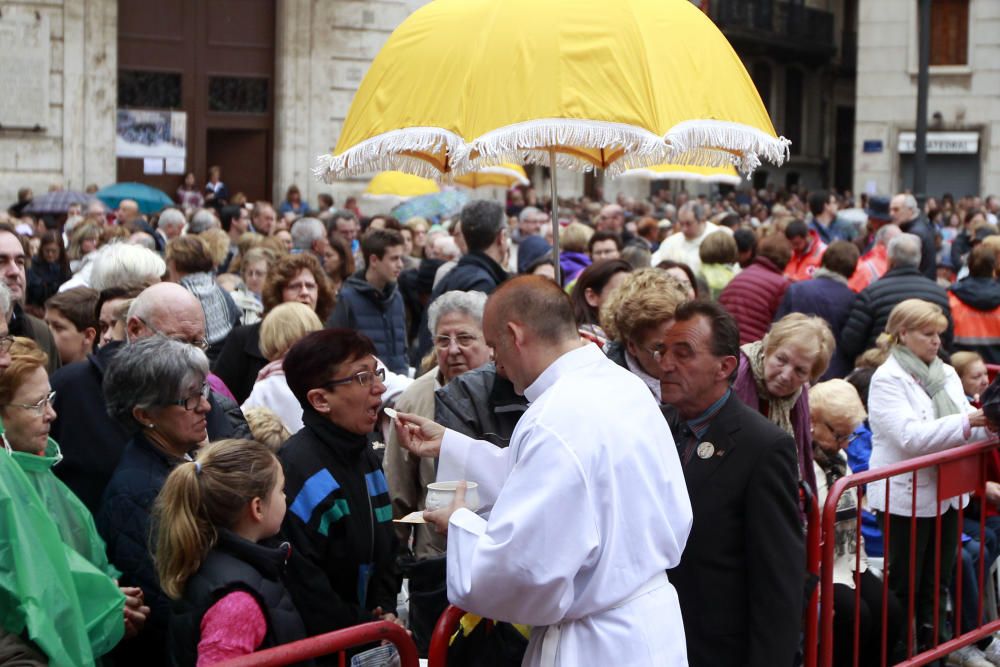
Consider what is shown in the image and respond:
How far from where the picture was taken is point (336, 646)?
12.6 feet

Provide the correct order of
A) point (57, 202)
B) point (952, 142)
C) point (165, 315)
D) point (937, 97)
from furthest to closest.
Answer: point (937, 97)
point (952, 142)
point (57, 202)
point (165, 315)

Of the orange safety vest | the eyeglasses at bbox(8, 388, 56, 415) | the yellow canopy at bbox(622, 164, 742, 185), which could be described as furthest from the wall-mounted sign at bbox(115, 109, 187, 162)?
the eyeglasses at bbox(8, 388, 56, 415)

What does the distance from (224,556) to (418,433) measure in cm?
80

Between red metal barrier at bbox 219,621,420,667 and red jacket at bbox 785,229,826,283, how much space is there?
877 centimetres

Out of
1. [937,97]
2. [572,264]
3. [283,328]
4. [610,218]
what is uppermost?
[937,97]

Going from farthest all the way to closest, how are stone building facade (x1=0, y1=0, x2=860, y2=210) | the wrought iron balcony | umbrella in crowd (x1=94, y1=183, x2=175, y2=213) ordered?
the wrought iron balcony < stone building facade (x1=0, y1=0, x2=860, y2=210) < umbrella in crowd (x1=94, y1=183, x2=175, y2=213)

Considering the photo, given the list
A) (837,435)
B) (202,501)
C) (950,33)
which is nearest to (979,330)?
(837,435)

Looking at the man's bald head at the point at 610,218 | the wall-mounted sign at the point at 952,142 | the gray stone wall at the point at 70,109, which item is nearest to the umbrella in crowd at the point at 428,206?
the man's bald head at the point at 610,218

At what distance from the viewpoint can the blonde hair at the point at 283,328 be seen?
6770 millimetres

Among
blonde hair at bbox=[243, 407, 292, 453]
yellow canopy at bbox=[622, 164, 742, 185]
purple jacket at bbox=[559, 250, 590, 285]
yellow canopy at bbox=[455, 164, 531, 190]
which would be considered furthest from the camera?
yellow canopy at bbox=[455, 164, 531, 190]

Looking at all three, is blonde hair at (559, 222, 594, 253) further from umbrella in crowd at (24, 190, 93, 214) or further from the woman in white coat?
umbrella in crowd at (24, 190, 93, 214)

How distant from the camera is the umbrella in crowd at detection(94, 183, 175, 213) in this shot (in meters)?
18.1

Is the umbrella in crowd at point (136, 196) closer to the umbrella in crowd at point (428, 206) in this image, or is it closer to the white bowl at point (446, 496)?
the umbrella in crowd at point (428, 206)

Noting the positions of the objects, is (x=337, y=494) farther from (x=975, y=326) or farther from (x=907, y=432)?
(x=975, y=326)
